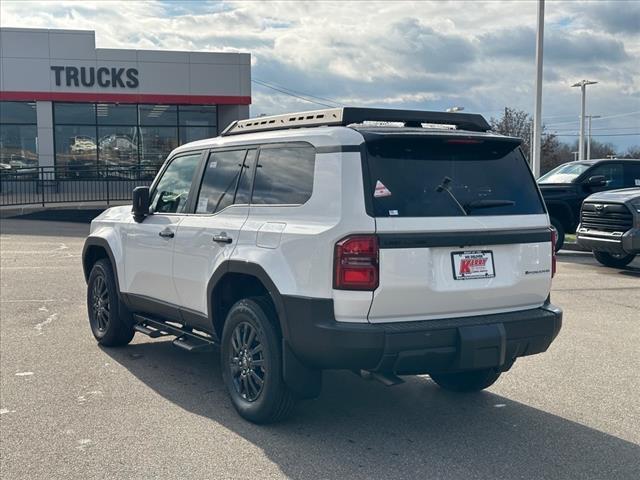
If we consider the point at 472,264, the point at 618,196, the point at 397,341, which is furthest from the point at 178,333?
the point at 618,196

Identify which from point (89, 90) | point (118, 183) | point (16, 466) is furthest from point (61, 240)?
point (16, 466)

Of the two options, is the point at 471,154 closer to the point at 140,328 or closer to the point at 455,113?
the point at 455,113

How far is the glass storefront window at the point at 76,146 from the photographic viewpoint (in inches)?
1149

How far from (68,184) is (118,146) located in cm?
329

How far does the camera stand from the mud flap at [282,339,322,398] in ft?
15.2

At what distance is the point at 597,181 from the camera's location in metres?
15.0

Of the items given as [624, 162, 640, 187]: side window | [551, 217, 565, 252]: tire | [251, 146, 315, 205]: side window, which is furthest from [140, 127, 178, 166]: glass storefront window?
[251, 146, 315, 205]: side window

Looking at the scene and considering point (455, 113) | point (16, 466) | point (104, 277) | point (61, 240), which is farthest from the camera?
point (61, 240)

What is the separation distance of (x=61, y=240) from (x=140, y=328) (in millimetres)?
12105

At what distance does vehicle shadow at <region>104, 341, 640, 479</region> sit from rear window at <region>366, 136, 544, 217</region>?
57.1 inches

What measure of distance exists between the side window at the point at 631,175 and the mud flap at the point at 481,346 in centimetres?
1200

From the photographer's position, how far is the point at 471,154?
193 inches

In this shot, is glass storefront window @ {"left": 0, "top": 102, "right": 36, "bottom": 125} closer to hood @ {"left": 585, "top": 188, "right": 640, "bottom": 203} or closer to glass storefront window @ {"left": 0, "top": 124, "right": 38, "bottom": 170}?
glass storefront window @ {"left": 0, "top": 124, "right": 38, "bottom": 170}

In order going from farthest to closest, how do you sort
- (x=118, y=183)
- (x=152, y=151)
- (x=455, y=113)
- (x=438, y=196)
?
(x=152, y=151) < (x=118, y=183) < (x=455, y=113) < (x=438, y=196)
